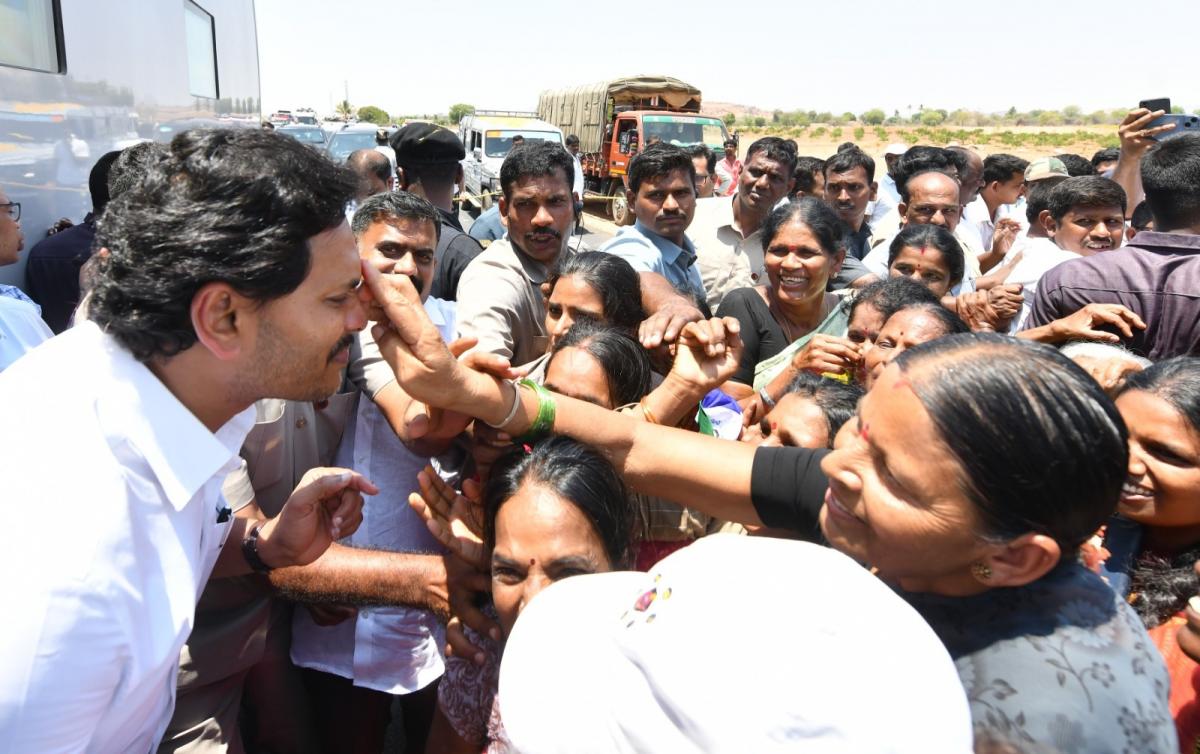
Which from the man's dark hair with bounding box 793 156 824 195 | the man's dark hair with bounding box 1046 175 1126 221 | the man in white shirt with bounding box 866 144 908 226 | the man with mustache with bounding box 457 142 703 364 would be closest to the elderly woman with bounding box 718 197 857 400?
the man with mustache with bounding box 457 142 703 364

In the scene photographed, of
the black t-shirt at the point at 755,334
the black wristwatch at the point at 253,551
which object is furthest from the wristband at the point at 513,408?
the black t-shirt at the point at 755,334

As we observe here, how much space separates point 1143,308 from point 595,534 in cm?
235

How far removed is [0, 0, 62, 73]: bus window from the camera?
335 centimetres

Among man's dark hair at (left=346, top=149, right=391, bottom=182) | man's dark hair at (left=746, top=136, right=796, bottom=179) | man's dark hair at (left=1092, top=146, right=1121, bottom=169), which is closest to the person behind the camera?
man's dark hair at (left=746, top=136, right=796, bottom=179)

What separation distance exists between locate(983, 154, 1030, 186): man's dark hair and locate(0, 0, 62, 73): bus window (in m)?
7.40

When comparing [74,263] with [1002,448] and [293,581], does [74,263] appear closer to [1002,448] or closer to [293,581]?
[293,581]

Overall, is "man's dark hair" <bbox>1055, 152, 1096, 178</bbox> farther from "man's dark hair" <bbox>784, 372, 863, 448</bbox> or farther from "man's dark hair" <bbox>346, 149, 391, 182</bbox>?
"man's dark hair" <bbox>784, 372, 863, 448</bbox>

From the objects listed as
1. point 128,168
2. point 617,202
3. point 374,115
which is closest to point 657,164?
point 128,168

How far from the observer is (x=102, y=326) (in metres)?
1.49

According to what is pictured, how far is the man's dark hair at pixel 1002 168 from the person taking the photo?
7371 millimetres

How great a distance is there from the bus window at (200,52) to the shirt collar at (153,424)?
5845 mm

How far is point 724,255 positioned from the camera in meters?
5.38

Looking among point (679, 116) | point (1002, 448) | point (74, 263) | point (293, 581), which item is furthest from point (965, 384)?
point (679, 116)

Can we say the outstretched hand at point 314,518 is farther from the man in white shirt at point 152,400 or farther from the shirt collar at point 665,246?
the shirt collar at point 665,246
